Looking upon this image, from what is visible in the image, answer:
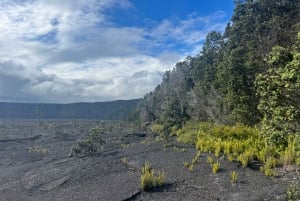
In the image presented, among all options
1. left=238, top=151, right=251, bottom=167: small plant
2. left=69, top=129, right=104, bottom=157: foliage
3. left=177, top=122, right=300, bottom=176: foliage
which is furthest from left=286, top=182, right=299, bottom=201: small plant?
left=69, top=129, right=104, bottom=157: foliage

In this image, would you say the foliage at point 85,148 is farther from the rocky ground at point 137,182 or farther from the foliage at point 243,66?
the foliage at point 243,66

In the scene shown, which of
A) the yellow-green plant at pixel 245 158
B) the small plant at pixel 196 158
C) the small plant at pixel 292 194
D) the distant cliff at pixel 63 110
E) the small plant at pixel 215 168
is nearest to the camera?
the small plant at pixel 292 194

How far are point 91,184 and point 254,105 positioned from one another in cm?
1377

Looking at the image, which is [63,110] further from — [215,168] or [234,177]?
[234,177]

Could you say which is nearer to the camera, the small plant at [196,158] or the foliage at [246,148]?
Result: the foliage at [246,148]

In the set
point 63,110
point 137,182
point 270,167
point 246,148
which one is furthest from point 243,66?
point 63,110

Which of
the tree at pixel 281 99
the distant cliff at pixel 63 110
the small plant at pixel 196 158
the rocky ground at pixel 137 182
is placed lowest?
the rocky ground at pixel 137 182

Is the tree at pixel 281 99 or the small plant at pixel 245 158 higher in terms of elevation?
the tree at pixel 281 99

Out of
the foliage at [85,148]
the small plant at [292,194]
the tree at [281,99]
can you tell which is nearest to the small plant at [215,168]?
the small plant at [292,194]

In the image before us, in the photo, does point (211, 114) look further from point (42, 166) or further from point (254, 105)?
point (42, 166)

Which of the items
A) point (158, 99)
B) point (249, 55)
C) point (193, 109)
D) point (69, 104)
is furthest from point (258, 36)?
point (69, 104)

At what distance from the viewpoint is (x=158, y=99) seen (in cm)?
→ 7438

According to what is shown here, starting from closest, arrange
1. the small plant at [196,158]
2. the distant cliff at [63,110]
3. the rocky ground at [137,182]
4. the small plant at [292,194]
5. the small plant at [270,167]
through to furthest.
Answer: the small plant at [292,194] → the rocky ground at [137,182] → the small plant at [270,167] → the small plant at [196,158] → the distant cliff at [63,110]

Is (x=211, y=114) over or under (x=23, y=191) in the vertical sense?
over
